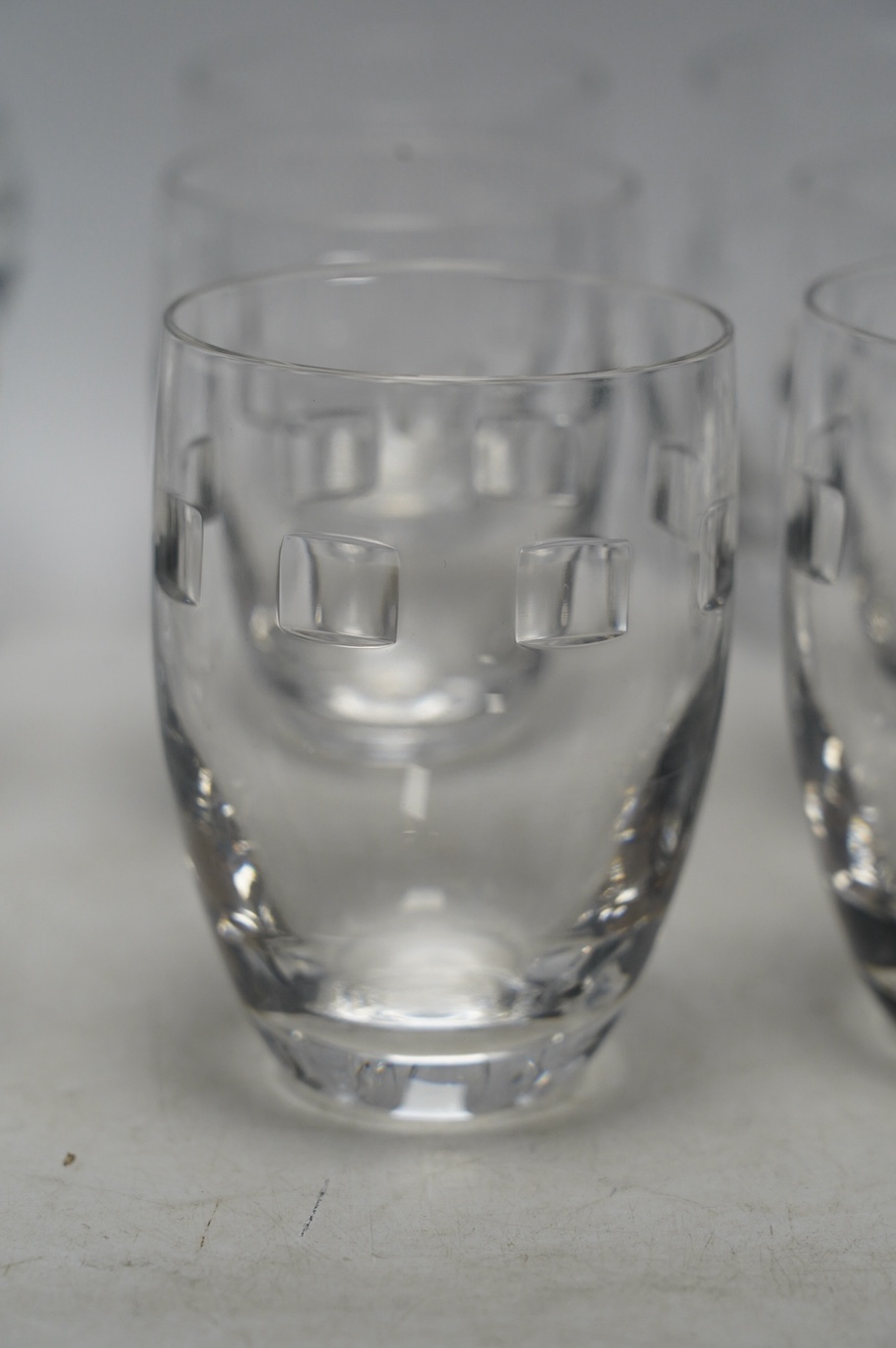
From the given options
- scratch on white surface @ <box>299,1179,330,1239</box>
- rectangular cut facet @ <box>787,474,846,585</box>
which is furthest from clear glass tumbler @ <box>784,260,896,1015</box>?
scratch on white surface @ <box>299,1179,330,1239</box>

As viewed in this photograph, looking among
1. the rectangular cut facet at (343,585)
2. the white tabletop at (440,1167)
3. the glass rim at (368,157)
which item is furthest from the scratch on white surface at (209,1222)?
the glass rim at (368,157)

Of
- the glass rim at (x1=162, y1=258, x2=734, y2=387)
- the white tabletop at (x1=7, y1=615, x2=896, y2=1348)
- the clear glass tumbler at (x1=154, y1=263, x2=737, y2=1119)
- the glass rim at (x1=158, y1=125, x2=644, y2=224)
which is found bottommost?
the white tabletop at (x1=7, y1=615, x2=896, y2=1348)

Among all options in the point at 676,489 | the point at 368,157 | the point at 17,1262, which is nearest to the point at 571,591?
the point at 676,489

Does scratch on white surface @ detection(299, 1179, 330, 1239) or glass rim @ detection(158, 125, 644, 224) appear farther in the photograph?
glass rim @ detection(158, 125, 644, 224)

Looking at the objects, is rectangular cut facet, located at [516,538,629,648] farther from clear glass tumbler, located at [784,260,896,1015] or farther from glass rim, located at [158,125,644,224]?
glass rim, located at [158,125,644,224]

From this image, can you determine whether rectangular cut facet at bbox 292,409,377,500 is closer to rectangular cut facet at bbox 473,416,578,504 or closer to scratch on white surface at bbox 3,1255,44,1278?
rectangular cut facet at bbox 473,416,578,504

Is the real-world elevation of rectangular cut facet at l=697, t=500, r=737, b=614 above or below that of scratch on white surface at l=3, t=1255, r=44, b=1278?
above

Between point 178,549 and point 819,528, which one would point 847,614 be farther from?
point 178,549
